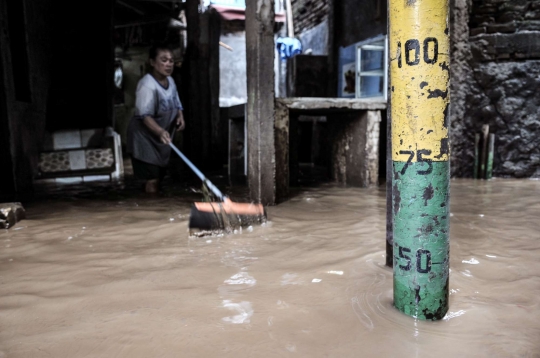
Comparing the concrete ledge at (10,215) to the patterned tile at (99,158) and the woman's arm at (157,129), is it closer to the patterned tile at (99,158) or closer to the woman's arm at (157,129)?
the woman's arm at (157,129)

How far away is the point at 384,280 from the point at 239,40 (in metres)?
11.4

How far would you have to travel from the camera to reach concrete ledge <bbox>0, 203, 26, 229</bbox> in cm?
296

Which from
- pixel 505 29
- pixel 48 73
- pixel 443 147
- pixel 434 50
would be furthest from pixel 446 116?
pixel 48 73

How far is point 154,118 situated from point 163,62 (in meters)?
0.61

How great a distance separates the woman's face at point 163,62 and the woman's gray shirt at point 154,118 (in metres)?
0.12

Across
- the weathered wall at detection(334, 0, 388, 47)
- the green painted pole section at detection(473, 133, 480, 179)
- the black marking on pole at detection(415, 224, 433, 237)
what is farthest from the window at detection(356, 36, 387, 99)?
the black marking on pole at detection(415, 224, 433, 237)

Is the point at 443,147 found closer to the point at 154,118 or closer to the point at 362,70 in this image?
the point at 154,118

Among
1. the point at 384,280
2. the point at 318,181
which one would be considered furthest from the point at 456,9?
the point at 384,280

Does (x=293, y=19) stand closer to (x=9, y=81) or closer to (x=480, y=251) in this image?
(x=9, y=81)

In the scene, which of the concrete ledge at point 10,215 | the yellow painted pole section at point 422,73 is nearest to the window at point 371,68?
the concrete ledge at point 10,215

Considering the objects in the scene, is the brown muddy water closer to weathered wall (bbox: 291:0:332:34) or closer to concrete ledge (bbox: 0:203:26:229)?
concrete ledge (bbox: 0:203:26:229)

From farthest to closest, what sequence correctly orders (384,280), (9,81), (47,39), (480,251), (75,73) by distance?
1. (75,73)
2. (47,39)
3. (9,81)
4. (480,251)
5. (384,280)

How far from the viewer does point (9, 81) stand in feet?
15.2

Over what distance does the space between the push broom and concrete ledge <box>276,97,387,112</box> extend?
4.71 feet
